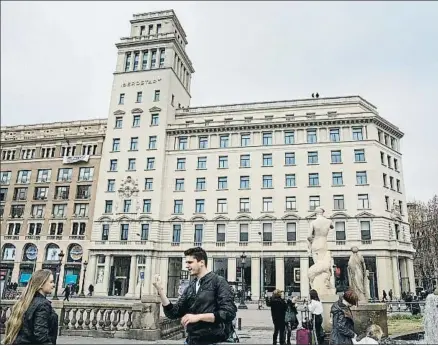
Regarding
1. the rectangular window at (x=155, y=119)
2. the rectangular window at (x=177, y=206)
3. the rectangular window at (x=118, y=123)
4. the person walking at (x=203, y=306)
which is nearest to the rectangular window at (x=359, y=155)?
the rectangular window at (x=177, y=206)

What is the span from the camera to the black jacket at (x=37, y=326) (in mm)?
4012

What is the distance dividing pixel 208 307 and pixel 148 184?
137ft

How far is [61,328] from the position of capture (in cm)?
1250

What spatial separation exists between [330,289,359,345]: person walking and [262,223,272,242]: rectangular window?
34952 mm

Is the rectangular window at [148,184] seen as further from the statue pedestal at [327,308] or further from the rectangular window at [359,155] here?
the statue pedestal at [327,308]

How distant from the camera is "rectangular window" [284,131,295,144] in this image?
43250mm

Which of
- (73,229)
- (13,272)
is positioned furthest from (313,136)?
(13,272)

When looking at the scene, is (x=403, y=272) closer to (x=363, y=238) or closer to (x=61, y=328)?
(x=363, y=238)

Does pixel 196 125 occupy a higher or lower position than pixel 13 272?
higher

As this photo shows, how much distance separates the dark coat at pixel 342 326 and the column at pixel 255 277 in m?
34.6

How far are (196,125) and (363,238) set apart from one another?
75.7ft

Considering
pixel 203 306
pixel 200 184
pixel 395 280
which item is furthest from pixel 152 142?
pixel 203 306

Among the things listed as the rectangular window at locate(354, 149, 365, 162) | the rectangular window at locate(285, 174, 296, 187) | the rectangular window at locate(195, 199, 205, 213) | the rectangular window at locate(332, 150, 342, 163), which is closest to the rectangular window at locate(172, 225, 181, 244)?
the rectangular window at locate(195, 199, 205, 213)

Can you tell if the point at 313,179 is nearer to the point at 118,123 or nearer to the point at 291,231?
the point at 291,231
